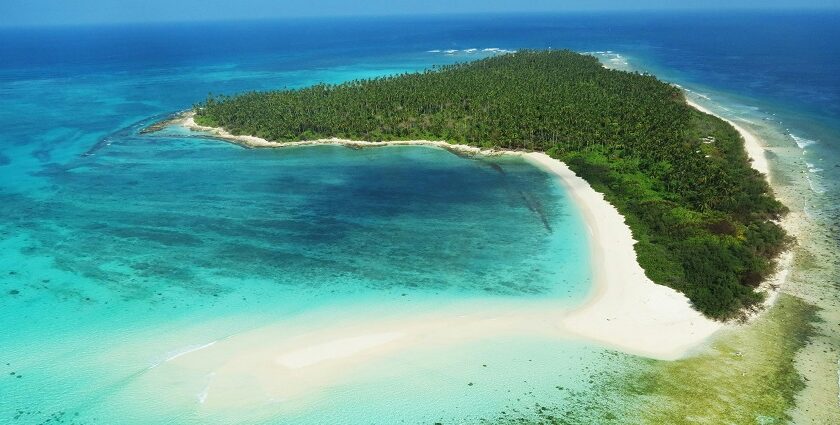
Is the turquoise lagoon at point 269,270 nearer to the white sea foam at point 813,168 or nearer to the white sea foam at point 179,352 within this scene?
the white sea foam at point 179,352

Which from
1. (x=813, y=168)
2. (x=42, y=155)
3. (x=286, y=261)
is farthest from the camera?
(x=42, y=155)

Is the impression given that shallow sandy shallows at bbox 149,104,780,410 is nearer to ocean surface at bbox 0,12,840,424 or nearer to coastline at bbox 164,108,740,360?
coastline at bbox 164,108,740,360

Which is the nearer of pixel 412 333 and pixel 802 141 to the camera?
pixel 412 333

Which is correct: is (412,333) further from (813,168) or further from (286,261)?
(813,168)

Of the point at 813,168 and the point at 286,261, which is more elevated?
the point at 813,168

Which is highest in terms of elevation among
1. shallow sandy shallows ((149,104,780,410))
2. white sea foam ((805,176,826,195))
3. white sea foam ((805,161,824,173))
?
white sea foam ((805,161,824,173))

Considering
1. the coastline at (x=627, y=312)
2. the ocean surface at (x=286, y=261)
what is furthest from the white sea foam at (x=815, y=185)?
the coastline at (x=627, y=312)

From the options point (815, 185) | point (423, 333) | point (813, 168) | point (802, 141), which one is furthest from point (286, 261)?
point (802, 141)

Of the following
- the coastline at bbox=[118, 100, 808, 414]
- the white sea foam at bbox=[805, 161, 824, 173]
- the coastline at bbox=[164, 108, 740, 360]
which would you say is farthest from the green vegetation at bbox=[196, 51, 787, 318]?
the white sea foam at bbox=[805, 161, 824, 173]
